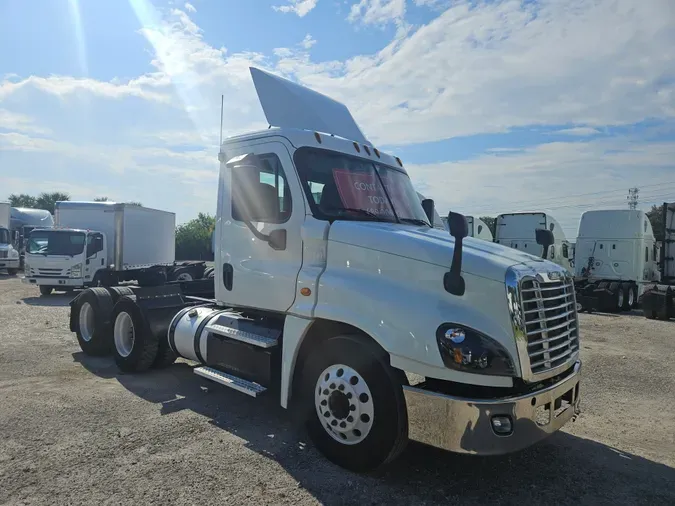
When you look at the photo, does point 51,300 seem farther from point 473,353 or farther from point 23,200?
point 23,200

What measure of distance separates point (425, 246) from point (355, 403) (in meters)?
1.40

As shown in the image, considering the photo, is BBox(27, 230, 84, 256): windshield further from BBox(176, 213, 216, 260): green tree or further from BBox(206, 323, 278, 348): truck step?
BBox(176, 213, 216, 260): green tree

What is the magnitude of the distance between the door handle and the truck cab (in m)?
13.7

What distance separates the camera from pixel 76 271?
17.3 meters

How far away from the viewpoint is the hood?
153 inches

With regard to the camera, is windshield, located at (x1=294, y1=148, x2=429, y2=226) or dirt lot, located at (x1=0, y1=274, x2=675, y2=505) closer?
dirt lot, located at (x1=0, y1=274, x2=675, y2=505)

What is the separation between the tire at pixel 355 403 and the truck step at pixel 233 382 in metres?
0.69

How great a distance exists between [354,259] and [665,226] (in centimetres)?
1770

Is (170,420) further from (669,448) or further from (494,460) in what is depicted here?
(669,448)

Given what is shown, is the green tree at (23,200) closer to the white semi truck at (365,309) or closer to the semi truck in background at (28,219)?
the semi truck in background at (28,219)

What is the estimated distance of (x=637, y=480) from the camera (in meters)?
4.29

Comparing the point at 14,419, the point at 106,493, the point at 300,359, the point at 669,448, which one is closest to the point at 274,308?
the point at 300,359

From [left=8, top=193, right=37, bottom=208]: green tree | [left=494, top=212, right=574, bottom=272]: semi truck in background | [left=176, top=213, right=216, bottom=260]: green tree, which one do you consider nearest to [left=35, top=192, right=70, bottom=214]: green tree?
[left=8, top=193, right=37, bottom=208]: green tree

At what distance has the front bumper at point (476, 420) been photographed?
356 cm
